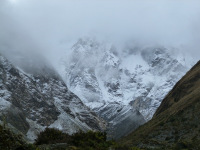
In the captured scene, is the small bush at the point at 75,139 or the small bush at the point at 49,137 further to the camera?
the small bush at the point at 49,137

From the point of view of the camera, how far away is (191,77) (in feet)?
250

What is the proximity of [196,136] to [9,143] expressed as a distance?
2771 centimetres

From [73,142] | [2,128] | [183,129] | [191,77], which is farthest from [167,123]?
[2,128]

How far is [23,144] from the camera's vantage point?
13.6 m

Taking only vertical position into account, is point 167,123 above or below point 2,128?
above

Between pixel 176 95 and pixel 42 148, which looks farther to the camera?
pixel 176 95

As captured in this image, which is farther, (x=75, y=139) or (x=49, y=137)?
(x=49, y=137)

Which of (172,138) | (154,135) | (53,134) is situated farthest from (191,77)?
(53,134)

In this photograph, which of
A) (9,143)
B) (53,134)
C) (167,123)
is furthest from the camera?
(167,123)

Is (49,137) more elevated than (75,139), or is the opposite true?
(49,137)

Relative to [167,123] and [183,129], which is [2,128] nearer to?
[183,129]

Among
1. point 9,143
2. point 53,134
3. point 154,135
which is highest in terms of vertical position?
point 154,135

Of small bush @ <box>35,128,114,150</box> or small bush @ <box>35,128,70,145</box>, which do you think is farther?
small bush @ <box>35,128,70,145</box>

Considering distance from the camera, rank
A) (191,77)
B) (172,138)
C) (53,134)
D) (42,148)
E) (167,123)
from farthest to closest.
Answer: (191,77), (167,123), (172,138), (53,134), (42,148)
